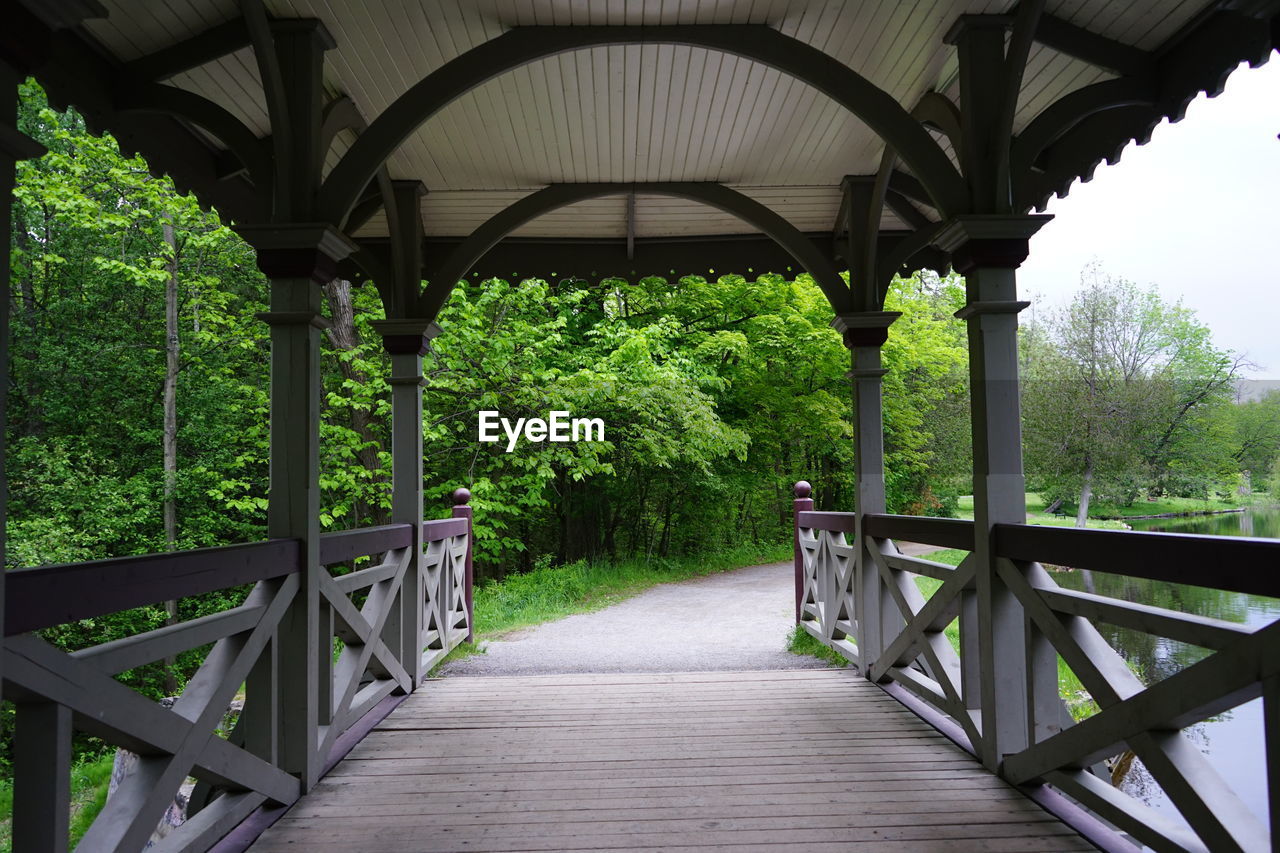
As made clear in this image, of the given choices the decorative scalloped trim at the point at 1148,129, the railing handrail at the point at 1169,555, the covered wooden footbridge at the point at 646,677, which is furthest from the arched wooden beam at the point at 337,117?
the decorative scalloped trim at the point at 1148,129

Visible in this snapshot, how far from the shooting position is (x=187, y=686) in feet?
7.91

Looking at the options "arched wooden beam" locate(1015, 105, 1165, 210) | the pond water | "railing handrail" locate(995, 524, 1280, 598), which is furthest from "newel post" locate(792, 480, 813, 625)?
"railing handrail" locate(995, 524, 1280, 598)

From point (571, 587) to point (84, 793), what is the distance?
17.2 feet

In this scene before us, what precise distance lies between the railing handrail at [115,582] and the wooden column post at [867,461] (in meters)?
3.28

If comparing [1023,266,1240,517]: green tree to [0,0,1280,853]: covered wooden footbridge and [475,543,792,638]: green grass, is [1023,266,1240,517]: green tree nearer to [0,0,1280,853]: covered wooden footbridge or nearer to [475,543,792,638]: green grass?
[475,543,792,638]: green grass

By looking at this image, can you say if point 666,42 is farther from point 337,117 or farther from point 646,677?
point 646,677

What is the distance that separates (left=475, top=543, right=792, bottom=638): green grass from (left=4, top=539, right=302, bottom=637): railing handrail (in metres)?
5.38

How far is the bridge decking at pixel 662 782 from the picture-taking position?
262 centimetres

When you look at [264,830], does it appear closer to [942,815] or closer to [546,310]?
[942,815]

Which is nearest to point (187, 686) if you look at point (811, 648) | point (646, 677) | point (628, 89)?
point (646, 677)

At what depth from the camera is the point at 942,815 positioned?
2.75 m

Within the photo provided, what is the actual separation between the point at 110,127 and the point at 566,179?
252 centimetres

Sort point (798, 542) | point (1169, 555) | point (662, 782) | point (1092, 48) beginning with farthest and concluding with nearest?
point (798, 542) → point (1092, 48) → point (662, 782) → point (1169, 555)

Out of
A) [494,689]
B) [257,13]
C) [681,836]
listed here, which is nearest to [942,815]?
[681,836]
